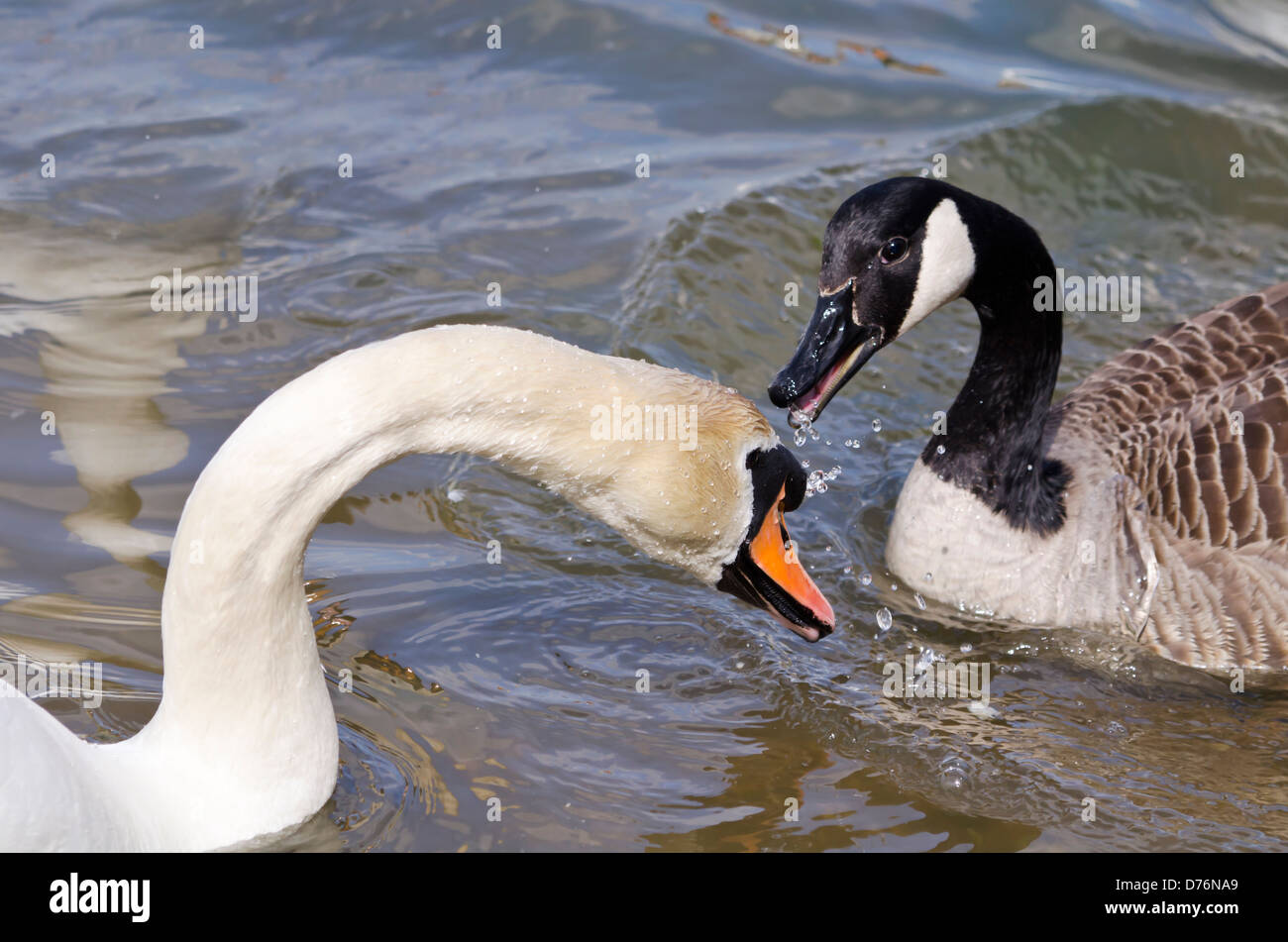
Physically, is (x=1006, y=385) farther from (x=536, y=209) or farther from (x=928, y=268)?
(x=536, y=209)

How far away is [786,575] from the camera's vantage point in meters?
4.68

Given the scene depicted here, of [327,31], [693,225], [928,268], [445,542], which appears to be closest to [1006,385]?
[928,268]

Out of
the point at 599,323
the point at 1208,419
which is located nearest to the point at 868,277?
the point at 1208,419

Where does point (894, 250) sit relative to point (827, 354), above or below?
above

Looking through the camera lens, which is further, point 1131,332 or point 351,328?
point 1131,332

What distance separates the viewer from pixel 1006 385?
21.4 feet

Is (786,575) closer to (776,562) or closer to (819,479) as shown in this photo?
(776,562)

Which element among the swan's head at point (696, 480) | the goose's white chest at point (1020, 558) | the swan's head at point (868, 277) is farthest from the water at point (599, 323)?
the swan's head at point (868, 277)

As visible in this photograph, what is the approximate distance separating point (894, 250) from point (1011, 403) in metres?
1.04

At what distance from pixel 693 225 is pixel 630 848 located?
518 cm

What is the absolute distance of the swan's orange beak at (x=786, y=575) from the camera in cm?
457

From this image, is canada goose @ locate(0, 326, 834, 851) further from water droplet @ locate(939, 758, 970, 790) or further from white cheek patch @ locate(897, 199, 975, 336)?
white cheek patch @ locate(897, 199, 975, 336)

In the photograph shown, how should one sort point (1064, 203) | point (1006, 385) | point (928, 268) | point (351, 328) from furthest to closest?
point (1064, 203), point (351, 328), point (1006, 385), point (928, 268)
